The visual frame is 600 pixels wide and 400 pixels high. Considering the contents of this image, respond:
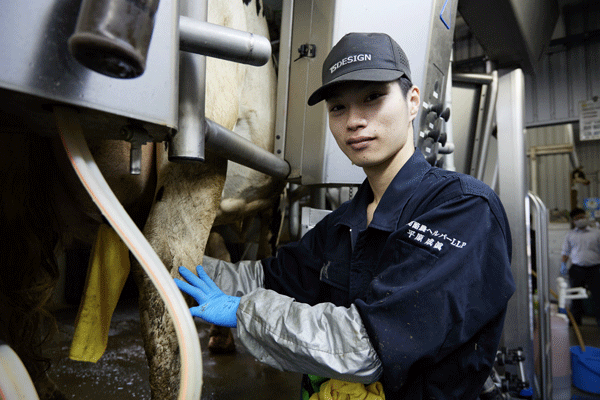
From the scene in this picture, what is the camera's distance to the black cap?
86 centimetres

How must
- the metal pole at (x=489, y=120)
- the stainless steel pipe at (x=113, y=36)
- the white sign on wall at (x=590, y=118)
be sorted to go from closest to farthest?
the stainless steel pipe at (x=113, y=36) → the metal pole at (x=489, y=120) → the white sign on wall at (x=590, y=118)

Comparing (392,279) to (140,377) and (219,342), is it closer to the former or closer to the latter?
(140,377)

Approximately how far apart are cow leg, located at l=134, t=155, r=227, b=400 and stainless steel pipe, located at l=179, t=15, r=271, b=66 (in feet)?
1.73

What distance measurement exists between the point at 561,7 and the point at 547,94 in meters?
1.12

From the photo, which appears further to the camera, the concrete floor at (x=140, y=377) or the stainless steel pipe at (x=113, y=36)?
the concrete floor at (x=140, y=377)

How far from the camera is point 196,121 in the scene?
0.75 m

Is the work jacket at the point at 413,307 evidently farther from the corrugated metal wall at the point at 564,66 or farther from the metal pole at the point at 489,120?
the corrugated metal wall at the point at 564,66

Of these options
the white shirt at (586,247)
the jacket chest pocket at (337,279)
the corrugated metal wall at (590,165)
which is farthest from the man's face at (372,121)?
the corrugated metal wall at (590,165)

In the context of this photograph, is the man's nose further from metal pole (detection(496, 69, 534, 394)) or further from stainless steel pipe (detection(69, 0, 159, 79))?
metal pole (detection(496, 69, 534, 394))

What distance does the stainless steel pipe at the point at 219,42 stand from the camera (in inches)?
23.4

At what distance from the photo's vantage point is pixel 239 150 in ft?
3.51

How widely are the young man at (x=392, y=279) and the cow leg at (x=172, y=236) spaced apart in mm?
101

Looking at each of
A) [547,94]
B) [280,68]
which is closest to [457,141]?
[280,68]

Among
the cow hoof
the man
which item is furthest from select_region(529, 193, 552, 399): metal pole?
the man
